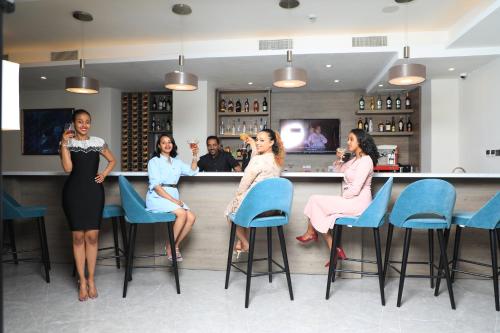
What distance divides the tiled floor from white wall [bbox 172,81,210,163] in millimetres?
3068

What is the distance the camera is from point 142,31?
4941 millimetres

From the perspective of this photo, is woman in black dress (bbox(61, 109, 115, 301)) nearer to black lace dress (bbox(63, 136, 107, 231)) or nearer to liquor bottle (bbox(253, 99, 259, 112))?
black lace dress (bbox(63, 136, 107, 231))

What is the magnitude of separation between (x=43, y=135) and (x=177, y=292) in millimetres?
5235

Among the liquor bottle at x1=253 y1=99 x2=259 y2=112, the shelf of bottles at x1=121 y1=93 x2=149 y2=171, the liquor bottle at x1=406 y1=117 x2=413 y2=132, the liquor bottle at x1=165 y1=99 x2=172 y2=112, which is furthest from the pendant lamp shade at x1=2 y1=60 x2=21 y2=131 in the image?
the liquor bottle at x1=406 y1=117 x2=413 y2=132

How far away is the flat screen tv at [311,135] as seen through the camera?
6816mm

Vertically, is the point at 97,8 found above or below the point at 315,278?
above

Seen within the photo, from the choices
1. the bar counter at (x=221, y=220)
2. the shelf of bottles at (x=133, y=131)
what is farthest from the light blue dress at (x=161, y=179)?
the shelf of bottles at (x=133, y=131)

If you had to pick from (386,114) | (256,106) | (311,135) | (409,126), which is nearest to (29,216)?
(256,106)

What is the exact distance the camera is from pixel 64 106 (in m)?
6.84

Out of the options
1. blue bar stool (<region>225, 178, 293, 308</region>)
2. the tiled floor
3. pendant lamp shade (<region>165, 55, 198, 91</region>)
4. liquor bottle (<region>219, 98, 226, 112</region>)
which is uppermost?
liquor bottle (<region>219, 98, 226, 112</region>)

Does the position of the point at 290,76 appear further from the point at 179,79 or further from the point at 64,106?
the point at 64,106

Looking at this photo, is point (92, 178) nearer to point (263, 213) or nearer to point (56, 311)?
point (56, 311)

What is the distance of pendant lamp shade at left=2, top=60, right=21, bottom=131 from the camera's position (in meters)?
0.93

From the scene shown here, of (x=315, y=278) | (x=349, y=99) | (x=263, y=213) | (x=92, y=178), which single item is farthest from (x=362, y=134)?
(x=349, y=99)
